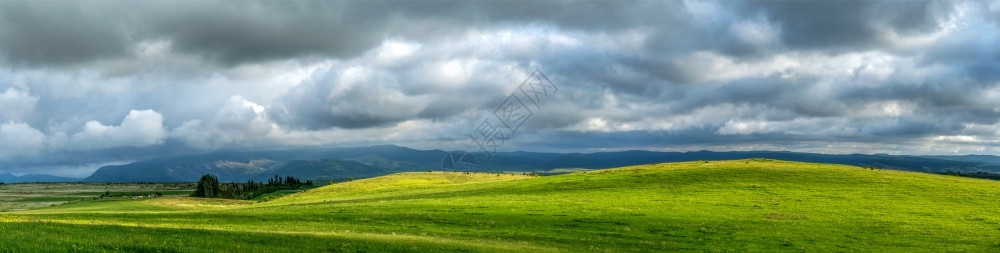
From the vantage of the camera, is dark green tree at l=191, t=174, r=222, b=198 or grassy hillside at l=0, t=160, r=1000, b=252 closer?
grassy hillside at l=0, t=160, r=1000, b=252

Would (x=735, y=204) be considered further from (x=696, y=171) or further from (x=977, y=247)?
(x=696, y=171)

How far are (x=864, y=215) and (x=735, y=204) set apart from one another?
12.3 m

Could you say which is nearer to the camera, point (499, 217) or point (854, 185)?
point (499, 217)

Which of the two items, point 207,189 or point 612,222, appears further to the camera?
point 207,189

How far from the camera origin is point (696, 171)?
9812 centimetres

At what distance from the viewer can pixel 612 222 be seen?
170 feet

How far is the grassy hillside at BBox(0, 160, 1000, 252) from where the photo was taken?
29.9 m

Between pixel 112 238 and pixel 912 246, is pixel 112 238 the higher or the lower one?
the higher one

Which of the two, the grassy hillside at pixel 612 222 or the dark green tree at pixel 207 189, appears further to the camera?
the dark green tree at pixel 207 189

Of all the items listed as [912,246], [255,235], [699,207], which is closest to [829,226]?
[912,246]

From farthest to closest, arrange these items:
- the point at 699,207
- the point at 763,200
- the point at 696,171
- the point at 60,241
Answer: the point at 696,171 → the point at 763,200 → the point at 699,207 → the point at 60,241

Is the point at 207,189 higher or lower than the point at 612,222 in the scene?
lower

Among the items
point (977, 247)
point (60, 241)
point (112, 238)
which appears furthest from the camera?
point (977, 247)

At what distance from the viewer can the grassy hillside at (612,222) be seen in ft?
98.0
